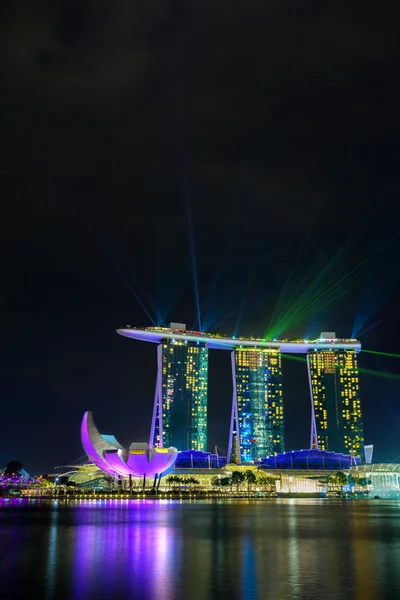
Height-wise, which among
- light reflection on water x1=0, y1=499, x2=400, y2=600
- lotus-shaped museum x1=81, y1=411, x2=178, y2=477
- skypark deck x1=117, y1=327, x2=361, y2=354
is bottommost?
light reflection on water x1=0, y1=499, x2=400, y2=600

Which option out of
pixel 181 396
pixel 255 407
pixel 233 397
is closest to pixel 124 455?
pixel 181 396

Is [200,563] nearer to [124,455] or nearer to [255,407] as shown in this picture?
[124,455]

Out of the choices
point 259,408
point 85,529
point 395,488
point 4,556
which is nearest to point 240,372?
point 259,408

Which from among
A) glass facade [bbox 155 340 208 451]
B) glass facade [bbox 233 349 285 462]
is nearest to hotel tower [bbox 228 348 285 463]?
glass facade [bbox 233 349 285 462]

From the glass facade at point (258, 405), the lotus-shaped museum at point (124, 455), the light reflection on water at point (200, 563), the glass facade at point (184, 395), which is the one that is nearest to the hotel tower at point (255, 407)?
the glass facade at point (258, 405)

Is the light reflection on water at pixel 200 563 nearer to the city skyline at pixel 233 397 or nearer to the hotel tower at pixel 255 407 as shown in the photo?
the city skyline at pixel 233 397

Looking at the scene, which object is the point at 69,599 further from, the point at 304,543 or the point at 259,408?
the point at 259,408

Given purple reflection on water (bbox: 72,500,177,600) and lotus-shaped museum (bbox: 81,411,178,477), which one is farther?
lotus-shaped museum (bbox: 81,411,178,477)

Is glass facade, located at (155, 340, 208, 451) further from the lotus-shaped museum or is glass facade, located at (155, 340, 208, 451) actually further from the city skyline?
the lotus-shaped museum
